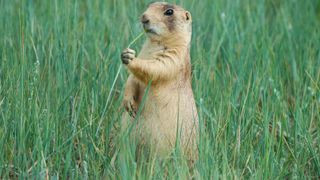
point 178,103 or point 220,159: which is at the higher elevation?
point 178,103

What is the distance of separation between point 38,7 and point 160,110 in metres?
2.72

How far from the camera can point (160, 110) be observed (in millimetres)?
4605

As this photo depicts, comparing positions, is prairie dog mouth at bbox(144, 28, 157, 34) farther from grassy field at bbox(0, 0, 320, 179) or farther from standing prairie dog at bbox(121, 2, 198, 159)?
grassy field at bbox(0, 0, 320, 179)

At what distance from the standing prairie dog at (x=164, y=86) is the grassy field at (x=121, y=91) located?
0.13m

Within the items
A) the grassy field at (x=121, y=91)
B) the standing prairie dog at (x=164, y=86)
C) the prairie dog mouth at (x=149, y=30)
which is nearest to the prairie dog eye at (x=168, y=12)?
the standing prairie dog at (x=164, y=86)

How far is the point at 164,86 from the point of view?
4.63m

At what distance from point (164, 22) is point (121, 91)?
88cm

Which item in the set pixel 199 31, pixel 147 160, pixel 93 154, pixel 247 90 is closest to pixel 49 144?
pixel 93 154

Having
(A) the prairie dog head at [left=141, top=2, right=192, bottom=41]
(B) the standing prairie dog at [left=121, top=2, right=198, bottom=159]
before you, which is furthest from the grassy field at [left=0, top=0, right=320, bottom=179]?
(A) the prairie dog head at [left=141, top=2, right=192, bottom=41]

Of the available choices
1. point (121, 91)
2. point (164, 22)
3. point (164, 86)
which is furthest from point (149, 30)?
point (121, 91)

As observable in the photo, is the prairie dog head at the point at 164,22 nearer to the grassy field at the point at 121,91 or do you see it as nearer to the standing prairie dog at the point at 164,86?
the standing prairie dog at the point at 164,86

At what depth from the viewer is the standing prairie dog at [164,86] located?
Answer: 4559mm

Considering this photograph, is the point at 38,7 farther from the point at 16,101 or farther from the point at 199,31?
the point at 16,101

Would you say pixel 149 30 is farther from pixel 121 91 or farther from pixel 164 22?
pixel 121 91
